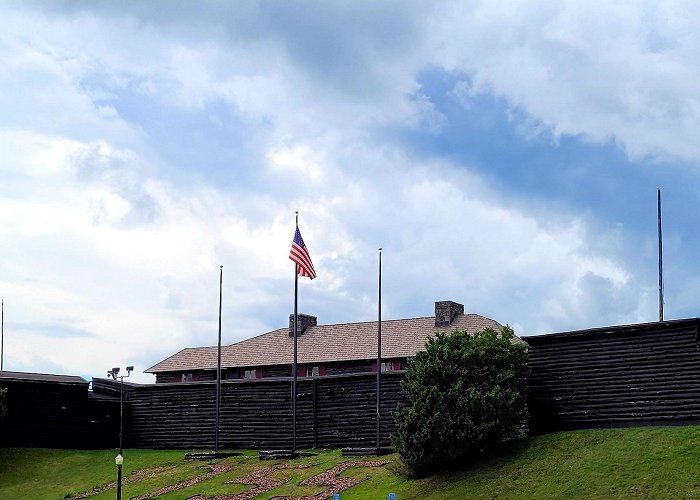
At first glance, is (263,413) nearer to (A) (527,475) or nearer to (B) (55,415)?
(B) (55,415)

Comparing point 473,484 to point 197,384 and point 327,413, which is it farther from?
point 197,384

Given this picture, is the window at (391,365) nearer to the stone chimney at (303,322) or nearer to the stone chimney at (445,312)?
the stone chimney at (445,312)

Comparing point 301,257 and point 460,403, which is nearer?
point 460,403

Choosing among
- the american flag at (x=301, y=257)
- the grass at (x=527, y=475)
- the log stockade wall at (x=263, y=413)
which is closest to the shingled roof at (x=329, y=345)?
the log stockade wall at (x=263, y=413)

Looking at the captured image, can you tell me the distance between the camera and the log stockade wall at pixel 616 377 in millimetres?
39281

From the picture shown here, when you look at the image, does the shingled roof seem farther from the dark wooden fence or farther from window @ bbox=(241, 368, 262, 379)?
the dark wooden fence

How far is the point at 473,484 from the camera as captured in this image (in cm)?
3812

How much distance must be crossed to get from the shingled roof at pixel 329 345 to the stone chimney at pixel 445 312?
356 millimetres

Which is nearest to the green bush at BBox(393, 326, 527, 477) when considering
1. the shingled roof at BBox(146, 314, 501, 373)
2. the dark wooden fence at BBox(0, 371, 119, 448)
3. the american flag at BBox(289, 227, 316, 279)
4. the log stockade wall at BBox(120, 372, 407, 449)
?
the log stockade wall at BBox(120, 372, 407, 449)

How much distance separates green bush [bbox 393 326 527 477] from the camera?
40.2m

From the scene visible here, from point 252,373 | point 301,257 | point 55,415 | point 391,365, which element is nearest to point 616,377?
point 301,257

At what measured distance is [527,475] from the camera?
123 ft

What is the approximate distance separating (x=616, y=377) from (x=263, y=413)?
2245 centimetres

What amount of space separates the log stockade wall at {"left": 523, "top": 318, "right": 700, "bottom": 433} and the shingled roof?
26.9m
